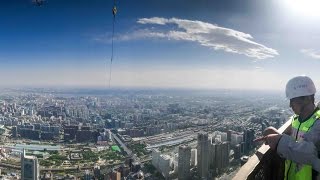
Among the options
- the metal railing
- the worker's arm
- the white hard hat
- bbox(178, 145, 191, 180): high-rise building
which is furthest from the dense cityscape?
the worker's arm

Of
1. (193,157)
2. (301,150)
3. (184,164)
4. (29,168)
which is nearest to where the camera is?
(301,150)

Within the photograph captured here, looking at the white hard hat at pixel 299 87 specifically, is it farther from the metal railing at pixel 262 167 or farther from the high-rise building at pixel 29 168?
the high-rise building at pixel 29 168

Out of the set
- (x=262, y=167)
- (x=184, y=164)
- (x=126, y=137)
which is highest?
(x=262, y=167)

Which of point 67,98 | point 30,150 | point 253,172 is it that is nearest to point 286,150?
point 253,172

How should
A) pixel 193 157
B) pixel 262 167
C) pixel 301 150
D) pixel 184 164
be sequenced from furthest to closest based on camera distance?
pixel 193 157 → pixel 184 164 → pixel 262 167 → pixel 301 150

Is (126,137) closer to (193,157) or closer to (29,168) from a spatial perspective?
(29,168)

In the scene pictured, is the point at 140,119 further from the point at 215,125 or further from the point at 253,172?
the point at 253,172

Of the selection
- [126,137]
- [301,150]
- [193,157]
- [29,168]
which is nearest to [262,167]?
[301,150]

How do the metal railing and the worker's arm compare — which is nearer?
the worker's arm

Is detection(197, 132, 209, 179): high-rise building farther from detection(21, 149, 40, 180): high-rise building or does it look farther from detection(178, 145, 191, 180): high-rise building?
detection(21, 149, 40, 180): high-rise building
